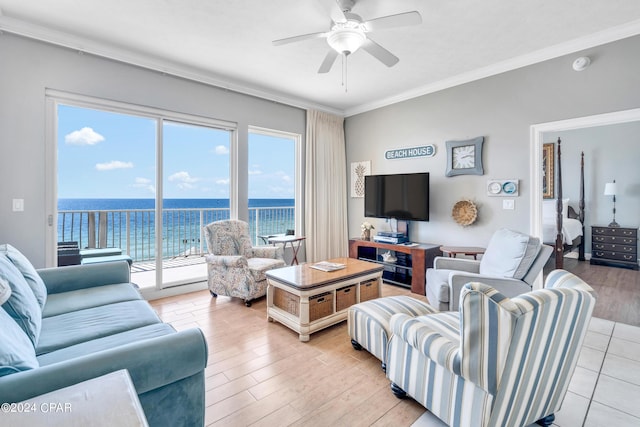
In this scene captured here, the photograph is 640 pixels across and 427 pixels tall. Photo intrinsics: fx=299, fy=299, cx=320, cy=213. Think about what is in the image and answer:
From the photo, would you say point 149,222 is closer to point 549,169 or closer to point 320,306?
point 320,306

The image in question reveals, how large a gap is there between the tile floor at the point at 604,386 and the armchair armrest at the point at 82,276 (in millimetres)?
2534

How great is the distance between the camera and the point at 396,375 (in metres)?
1.77

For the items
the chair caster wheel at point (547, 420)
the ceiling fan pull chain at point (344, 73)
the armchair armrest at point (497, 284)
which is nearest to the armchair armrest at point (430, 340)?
the chair caster wheel at point (547, 420)

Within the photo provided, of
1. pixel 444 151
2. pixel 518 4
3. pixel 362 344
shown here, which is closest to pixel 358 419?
pixel 362 344

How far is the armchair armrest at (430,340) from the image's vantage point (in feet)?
4.52

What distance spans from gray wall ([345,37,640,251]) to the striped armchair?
7.74ft

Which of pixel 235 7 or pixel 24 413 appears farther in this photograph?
pixel 235 7

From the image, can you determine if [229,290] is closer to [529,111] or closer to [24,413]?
[24,413]

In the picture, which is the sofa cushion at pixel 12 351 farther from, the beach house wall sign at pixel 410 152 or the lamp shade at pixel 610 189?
the lamp shade at pixel 610 189

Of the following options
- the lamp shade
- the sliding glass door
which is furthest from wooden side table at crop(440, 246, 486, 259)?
the lamp shade

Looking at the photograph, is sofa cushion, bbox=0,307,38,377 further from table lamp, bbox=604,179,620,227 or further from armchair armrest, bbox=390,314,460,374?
table lamp, bbox=604,179,620,227

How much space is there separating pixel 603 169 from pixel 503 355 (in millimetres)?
6085

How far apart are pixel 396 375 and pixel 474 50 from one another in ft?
10.6

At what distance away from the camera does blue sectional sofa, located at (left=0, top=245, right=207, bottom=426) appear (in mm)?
1001
